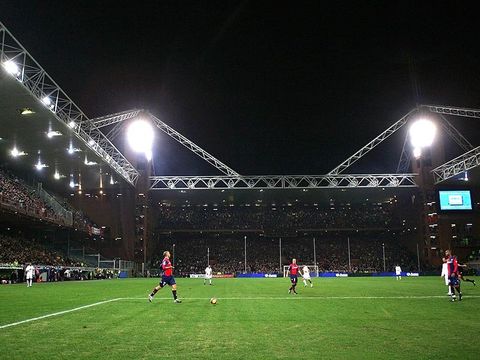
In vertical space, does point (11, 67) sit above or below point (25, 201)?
above

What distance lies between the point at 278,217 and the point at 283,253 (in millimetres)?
7951

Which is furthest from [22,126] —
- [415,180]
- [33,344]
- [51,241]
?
[415,180]

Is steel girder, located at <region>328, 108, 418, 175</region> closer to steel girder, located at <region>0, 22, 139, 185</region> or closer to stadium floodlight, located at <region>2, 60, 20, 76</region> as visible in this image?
steel girder, located at <region>0, 22, 139, 185</region>

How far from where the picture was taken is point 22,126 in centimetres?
4109

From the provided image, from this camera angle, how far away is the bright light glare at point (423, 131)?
209ft

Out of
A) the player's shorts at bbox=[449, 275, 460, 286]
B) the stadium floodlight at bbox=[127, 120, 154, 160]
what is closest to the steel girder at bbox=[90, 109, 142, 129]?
the stadium floodlight at bbox=[127, 120, 154, 160]

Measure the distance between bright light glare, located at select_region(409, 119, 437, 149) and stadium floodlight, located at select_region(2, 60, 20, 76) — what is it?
173 feet

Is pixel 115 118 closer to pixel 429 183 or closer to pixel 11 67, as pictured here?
pixel 11 67

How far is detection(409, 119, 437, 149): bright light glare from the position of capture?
63.6 metres

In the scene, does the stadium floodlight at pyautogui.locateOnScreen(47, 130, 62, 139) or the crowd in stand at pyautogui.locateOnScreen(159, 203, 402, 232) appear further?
the crowd in stand at pyautogui.locateOnScreen(159, 203, 402, 232)

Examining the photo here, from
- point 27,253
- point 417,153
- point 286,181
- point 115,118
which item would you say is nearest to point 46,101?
point 27,253

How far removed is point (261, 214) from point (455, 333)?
258 feet

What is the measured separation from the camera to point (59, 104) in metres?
44.8

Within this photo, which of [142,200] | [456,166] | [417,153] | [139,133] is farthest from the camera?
[417,153]
